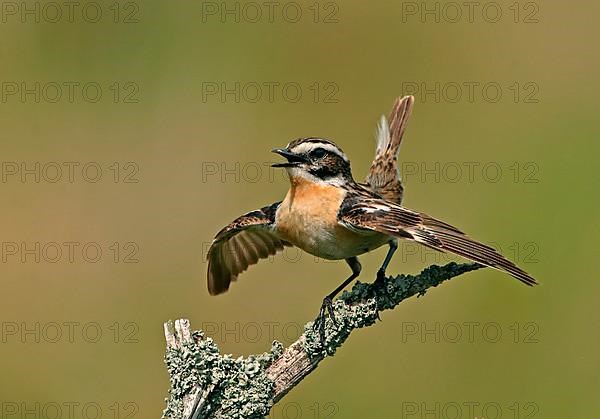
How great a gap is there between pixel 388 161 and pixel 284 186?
13.9 ft

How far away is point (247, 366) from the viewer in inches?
211

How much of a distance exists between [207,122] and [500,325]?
4860 millimetres

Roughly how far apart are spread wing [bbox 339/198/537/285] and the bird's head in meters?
0.34

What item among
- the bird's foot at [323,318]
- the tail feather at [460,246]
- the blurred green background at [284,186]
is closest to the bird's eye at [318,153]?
the tail feather at [460,246]

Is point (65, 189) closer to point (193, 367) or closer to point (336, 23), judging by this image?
point (336, 23)

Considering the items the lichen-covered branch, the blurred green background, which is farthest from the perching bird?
the blurred green background

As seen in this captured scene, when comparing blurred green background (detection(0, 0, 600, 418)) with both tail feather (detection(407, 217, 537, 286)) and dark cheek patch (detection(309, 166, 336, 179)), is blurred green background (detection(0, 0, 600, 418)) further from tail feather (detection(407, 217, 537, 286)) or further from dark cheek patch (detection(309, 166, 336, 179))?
tail feather (detection(407, 217, 537, 286))

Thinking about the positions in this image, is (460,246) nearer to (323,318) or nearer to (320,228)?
(323,318)

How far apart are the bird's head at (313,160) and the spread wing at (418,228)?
340 mm

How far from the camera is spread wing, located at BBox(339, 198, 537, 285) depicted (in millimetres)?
5559

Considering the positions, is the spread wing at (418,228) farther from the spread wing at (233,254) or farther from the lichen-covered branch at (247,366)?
the spread wing at (233,254)

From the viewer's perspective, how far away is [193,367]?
5.28 metres

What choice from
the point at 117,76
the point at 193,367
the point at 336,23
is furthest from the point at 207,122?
the point at 193,367

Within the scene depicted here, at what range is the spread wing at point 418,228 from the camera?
5.56 meters
